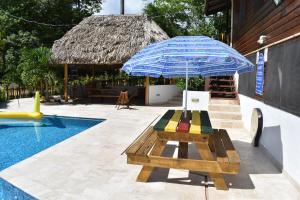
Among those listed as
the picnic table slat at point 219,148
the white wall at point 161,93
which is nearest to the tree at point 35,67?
the white wall at point 161,93

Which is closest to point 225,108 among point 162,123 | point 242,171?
point 242,171

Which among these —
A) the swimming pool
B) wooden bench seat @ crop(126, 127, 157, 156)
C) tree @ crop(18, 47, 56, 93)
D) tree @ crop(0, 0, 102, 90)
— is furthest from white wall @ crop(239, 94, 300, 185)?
tree @ crop(0, 0, 102, 90)

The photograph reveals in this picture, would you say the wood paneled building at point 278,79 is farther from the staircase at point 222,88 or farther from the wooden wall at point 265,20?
the staircase at point 222,88

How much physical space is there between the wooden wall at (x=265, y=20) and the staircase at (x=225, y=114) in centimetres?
189

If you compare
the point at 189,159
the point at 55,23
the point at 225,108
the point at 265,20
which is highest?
the point at 55,23

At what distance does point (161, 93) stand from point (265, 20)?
31.7 feet

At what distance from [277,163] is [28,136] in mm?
6874

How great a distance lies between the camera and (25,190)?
14.1ft

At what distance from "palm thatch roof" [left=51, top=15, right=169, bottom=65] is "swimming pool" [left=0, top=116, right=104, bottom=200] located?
4579 mm

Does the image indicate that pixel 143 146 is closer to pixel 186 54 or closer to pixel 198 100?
pixel 186 54

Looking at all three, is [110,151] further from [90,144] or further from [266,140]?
[266,140]

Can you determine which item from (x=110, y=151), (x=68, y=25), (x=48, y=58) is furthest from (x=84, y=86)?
(x=110, y=151)

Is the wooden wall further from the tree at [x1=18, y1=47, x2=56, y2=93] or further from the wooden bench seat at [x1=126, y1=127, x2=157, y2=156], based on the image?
the tree at [x1=18, y1=47, x2=56, y2=93]

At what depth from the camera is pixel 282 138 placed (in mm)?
5453
